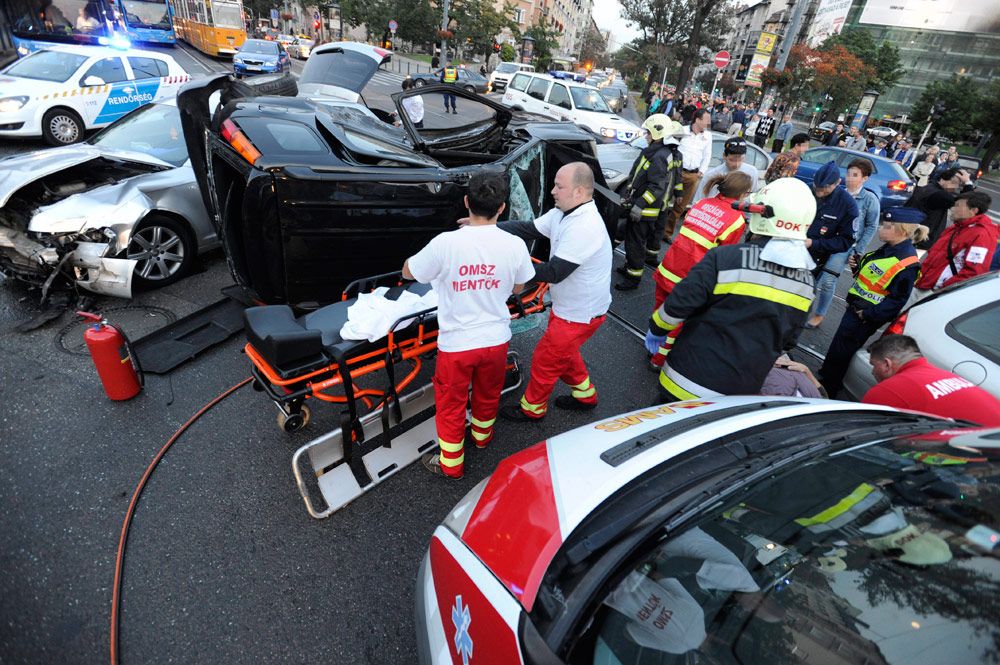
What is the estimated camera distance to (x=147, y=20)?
2062cm

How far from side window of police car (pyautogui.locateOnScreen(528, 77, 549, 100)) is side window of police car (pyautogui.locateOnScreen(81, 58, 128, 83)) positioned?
31.1 feet

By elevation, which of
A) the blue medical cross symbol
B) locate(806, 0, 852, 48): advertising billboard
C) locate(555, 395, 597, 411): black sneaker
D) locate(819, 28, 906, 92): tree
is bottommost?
locate(555, 395, 597, 411): black sneaker

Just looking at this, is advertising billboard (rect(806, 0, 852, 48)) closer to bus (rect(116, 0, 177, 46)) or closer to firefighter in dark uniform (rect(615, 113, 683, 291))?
bus (rect(116, 0, 177, 46))

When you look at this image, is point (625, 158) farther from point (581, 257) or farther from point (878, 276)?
point (581, 257)

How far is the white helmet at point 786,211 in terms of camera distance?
2289 mm

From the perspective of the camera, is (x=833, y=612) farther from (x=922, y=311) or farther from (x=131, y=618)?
(x=922, y=311)

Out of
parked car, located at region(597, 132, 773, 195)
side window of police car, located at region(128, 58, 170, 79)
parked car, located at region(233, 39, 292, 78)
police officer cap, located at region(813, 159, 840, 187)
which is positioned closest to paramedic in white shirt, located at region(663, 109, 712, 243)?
parked car, located at region(597, 132, 773, 195)

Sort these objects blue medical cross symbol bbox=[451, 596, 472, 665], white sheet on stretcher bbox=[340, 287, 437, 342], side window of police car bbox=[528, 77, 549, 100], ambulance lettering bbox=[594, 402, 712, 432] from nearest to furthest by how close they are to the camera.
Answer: blue medical cross symbol bbox=[451, 596, 472, 665] < ambulance lettering bbox=[594, 402, 712, 432] < white sheet on stretcher bbox=[340, 287, 437, 342] < side window of police car bbox=[528, 77, 549, 100]

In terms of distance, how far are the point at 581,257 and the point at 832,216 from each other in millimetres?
3179

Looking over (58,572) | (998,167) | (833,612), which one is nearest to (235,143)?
(58,572)

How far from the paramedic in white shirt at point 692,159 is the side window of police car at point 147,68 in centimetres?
889

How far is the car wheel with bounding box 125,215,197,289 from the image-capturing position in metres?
3.96

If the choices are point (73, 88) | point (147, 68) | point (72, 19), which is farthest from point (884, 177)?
point (72, 19)

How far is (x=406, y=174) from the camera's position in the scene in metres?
3.54
